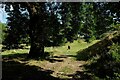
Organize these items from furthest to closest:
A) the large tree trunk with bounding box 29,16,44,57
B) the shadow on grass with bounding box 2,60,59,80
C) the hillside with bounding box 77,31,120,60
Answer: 1. the hillside with bounding box 77,31,120,60
2. the large tree trunk with bounding box 29,16,44,57
3. the shadow on grass with bounding box 2,60,59,80

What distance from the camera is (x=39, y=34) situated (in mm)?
27625

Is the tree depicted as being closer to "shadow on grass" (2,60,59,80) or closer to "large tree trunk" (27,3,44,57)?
"large tree trunk" (27,3,44,57)

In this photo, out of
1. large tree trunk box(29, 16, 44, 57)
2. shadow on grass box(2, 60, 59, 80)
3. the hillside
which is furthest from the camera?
the hillside

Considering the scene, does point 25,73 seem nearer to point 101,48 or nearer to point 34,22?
point 34,22

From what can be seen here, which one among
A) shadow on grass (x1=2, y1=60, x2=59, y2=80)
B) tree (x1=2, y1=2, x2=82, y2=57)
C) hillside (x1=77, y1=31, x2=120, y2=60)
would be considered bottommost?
shadow on grass (x1=2, y1=60, x2=59, y2=80)

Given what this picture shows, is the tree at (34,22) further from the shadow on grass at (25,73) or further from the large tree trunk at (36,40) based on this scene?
the shadow on grass at (25,73)

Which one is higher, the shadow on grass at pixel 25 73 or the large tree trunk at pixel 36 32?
the large tree trunk at pixel 36 32

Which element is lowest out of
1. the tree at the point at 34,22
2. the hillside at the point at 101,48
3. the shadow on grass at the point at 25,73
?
the shadow on grass at the point at 25,73

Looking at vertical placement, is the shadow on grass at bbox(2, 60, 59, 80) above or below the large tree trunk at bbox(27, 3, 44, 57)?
below

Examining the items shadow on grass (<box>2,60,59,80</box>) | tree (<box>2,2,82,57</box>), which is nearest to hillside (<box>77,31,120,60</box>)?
tree (<box>2,2,82,57</box>)

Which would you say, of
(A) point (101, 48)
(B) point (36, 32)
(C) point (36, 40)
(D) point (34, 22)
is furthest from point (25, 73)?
(A) point (101, 48)

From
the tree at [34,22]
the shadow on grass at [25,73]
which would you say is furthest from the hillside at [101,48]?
the shadow on grass at [25,73]

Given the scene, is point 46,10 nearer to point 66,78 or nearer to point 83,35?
point 66,78

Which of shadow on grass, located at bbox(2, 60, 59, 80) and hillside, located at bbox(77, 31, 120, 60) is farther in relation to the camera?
hillside, located at bbox(77, 31, 120, 60)
